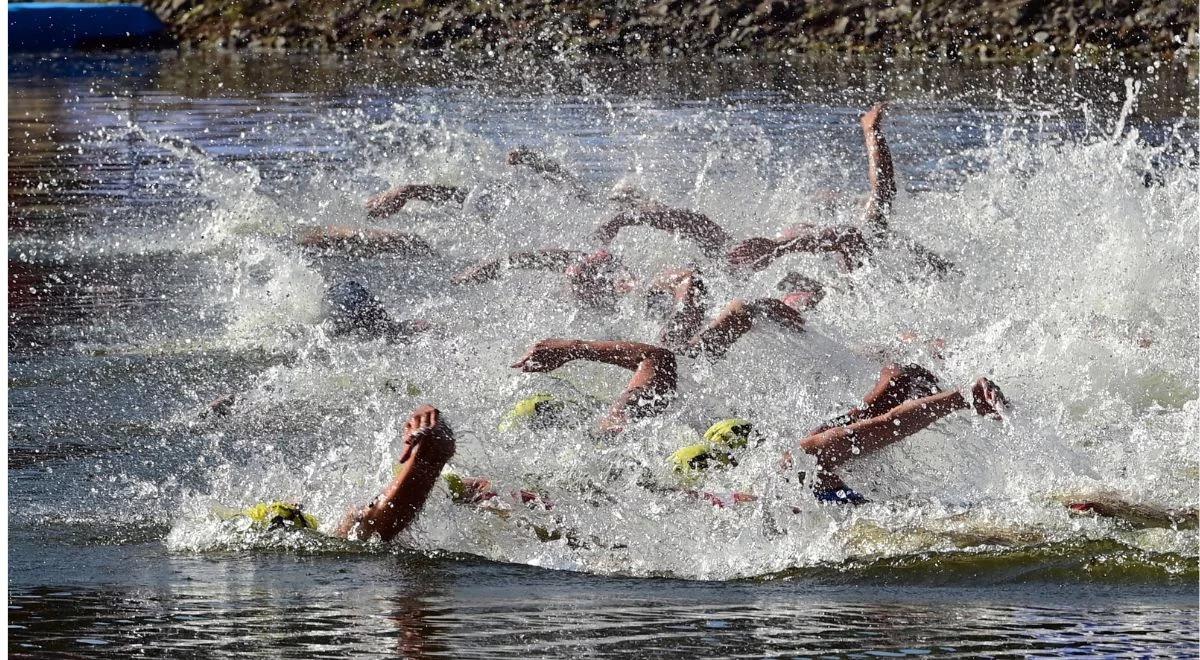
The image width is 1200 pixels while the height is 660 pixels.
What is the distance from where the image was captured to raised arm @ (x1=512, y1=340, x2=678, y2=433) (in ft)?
21.3

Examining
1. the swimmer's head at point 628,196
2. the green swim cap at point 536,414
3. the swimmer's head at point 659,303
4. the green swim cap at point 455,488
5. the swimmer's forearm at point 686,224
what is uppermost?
the swimmer's head at point 628,196

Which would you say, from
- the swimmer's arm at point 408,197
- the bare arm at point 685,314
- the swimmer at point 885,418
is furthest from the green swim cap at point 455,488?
the swimmer's arm at point 408,197

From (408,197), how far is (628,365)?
15.9 feet

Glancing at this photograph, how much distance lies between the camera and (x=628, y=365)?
6969 millimetres

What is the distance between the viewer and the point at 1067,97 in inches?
809

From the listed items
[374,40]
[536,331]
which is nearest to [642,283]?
[536,331]

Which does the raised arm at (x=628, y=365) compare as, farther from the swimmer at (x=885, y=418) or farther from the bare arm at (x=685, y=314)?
the swimmer at (x=885, y=418)

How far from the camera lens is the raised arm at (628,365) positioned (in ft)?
21.3

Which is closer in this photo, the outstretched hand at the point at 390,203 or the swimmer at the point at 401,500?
the swimmer at the point at 401,500

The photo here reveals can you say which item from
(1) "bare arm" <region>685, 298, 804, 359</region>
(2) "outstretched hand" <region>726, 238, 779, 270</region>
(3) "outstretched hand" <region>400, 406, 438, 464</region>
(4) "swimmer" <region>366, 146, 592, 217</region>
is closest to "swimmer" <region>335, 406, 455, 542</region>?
(3) "outstretched hand" <region>400, 406, 438, 464</region>

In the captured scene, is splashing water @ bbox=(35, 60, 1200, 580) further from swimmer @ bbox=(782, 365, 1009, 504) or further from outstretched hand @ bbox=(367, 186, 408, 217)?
outstretched hand @ bbox=(367, 186, 408, 217)

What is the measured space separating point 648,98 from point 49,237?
10537mm

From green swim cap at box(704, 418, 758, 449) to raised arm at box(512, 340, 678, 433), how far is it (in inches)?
11.3

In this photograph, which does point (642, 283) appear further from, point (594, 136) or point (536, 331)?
point (594, 136)
